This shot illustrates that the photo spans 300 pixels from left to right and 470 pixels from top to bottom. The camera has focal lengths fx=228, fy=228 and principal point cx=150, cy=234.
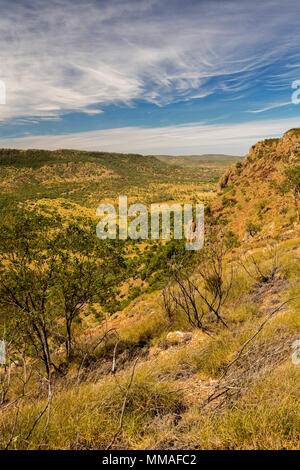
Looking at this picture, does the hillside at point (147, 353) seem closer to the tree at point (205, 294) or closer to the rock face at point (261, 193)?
the tree at point (205, 294)

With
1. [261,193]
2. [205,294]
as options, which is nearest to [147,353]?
[205,294]

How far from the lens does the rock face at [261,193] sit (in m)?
22.2

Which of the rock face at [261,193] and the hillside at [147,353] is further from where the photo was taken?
the rock face at [261,193]

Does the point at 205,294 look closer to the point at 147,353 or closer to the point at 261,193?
the point at 147,353

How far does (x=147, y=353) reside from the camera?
20.7 ft

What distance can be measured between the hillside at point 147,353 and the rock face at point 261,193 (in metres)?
3.92

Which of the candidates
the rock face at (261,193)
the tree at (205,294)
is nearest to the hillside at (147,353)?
the tree at (205,294)

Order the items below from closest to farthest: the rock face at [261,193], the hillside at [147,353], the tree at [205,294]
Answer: the hillside at [147,353], the tree at [205,294], the rock face at [261,193]

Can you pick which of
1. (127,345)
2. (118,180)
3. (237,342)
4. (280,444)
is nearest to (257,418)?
(280,444)

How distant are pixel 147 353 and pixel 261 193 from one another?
25.1 metres


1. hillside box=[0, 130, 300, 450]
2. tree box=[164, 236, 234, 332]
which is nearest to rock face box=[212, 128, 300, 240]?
hillside box=[0, 130, 300, 450]

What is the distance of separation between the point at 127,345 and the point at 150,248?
24939 millimetres
